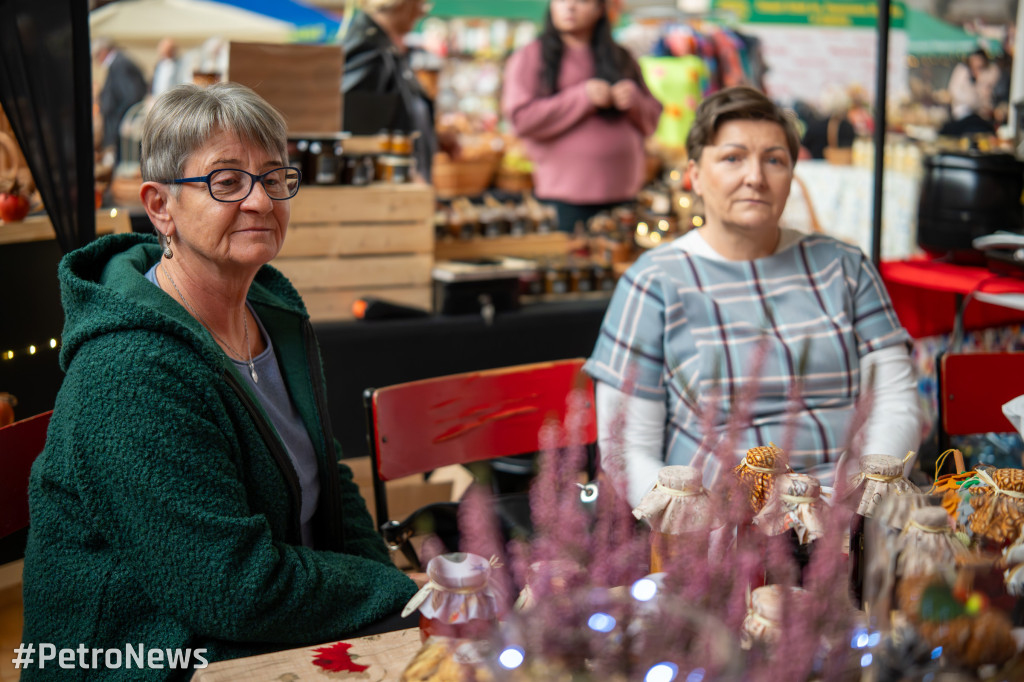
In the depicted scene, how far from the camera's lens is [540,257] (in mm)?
3961

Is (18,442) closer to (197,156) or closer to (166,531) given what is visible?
(166,531)

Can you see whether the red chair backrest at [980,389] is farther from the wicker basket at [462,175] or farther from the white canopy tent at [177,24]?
the white canopy tent at [177,24]

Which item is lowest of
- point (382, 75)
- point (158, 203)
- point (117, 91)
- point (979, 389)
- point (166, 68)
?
point (979, 389)

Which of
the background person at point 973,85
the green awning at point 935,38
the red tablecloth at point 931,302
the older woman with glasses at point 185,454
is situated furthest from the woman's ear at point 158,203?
the green awning at point 935,38

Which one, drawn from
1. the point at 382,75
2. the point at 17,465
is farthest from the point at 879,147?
the point at 17,465

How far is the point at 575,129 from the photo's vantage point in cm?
423

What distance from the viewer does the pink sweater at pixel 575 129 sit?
13.7ft

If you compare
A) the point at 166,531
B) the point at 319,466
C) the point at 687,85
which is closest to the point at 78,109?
the point at 319,466

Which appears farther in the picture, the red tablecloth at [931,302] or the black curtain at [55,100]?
the red tablecloth at [931,302]

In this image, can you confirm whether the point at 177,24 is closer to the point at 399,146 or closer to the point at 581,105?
the point at 581,105

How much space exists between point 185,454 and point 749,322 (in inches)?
49.2

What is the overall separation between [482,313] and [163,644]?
7.19ft

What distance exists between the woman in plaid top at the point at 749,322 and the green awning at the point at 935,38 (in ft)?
23.3

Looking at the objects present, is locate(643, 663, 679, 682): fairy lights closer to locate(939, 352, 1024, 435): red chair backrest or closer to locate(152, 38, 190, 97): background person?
locate(939, 352, 1024, 435): red chair backrest
